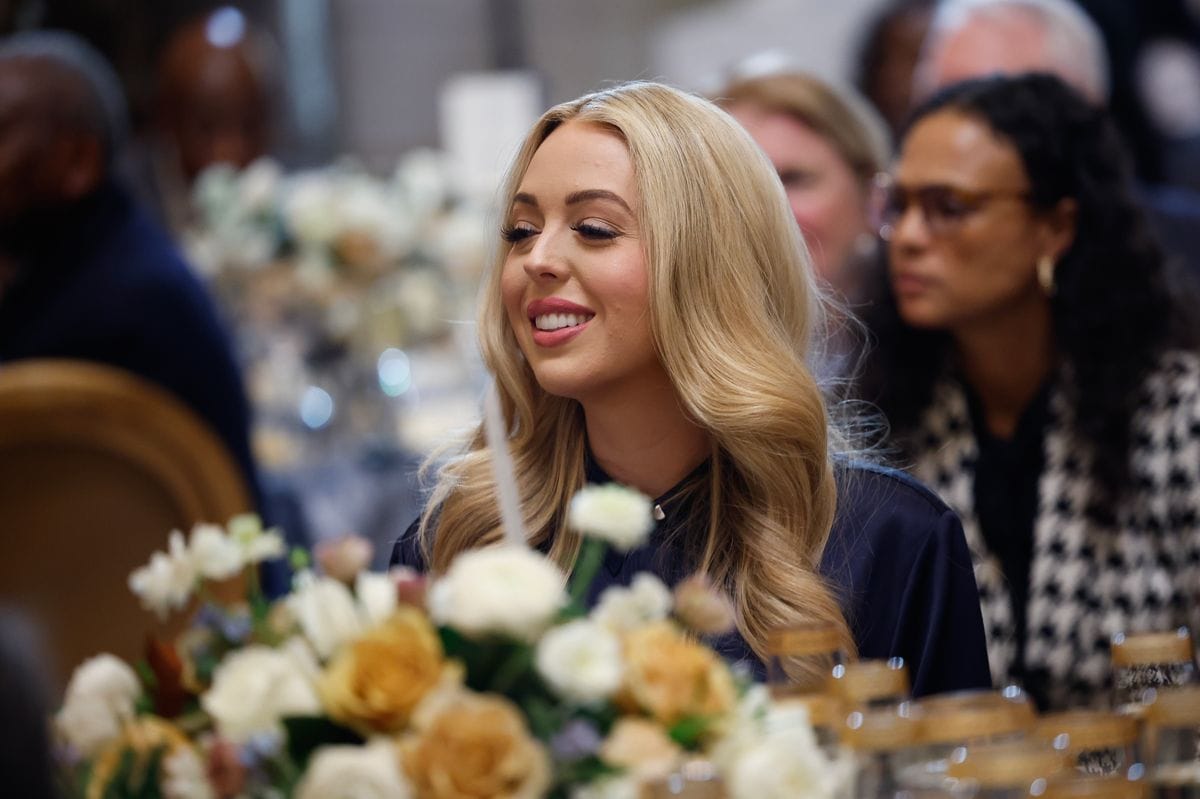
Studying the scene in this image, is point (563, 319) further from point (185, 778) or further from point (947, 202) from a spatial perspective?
point (947, 202)

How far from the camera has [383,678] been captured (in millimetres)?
1243

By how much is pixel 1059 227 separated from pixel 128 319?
211cm

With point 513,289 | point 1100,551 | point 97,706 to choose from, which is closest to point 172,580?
point 97,706

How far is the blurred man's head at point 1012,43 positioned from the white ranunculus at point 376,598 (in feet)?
9.61

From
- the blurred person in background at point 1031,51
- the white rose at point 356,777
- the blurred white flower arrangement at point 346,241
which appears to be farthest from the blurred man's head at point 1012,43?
the white rose at point 356,777

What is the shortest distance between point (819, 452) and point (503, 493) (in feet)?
2.49

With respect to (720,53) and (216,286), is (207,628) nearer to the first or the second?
(216,286)

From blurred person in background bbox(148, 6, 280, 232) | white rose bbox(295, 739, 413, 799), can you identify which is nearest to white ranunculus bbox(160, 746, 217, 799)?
white rose bbox(295, 739, 413, 799)

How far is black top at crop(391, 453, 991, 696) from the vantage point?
6.85 feet

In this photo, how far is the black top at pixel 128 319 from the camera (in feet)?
13.1

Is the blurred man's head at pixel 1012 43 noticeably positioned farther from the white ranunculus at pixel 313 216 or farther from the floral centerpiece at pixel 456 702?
the floral centerpiece at pixel 456 702

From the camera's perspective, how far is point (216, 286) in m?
4.91

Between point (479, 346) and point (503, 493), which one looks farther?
point (479, 346)

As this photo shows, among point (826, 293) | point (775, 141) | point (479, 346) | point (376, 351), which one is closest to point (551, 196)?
point (479, 346)
